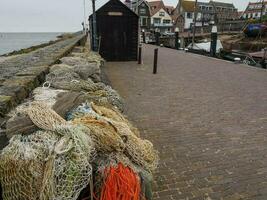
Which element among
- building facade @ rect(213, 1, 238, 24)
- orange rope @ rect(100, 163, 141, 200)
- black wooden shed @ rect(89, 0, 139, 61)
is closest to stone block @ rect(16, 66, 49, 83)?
orange rope @ rect(100, 163, 141, 200)

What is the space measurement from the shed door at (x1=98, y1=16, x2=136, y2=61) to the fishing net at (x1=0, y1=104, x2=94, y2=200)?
13540mm

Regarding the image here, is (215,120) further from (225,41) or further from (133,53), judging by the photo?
(225,41)

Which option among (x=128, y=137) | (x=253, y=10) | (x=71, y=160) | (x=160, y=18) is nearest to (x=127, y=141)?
(x=128, y=137)

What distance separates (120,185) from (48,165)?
0.58 m

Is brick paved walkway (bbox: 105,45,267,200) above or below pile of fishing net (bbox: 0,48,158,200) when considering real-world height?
below

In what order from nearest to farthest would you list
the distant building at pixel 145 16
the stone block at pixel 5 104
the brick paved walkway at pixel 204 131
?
the stone block at pixel 5 104
the brick paved walkway at pixel 204 131
the distant building at pixel 145 16

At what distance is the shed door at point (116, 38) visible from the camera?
15.0 meters

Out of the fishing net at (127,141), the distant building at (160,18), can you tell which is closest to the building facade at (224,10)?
the distant building at (160,18)

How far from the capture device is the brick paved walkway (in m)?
3.64

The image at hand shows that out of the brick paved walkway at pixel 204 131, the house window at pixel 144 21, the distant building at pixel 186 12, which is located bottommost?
the brick paved walkway at pixel 204 131

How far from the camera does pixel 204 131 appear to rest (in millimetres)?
5449

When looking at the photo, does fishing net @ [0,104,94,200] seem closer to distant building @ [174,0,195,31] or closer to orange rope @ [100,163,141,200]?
orange rope @ [100,163,141,200]

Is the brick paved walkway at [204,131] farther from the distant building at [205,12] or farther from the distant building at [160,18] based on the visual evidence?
the distant building at [160,18]

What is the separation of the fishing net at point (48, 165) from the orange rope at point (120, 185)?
180 millimetres
